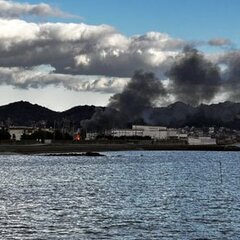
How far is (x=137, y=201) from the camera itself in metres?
61.2

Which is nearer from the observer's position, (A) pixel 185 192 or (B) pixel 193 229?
(B) pixel 193 229

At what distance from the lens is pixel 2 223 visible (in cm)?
4488

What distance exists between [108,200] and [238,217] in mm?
16835

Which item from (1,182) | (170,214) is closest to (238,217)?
(170,214)

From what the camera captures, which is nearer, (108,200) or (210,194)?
(108,200)

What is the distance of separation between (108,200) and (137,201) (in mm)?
3080

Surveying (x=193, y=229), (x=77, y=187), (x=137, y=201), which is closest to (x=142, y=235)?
(x=193, y=229)

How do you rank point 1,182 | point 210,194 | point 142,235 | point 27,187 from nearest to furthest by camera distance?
1. point 142,235
2. point 210,194
3. point 27,187
4. point 1,182

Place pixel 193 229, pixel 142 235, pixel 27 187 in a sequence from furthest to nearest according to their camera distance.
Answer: pixel 27 187 < pixel 193 229 < pixel 142 235

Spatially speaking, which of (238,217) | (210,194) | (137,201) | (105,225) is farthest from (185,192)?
(105,225)

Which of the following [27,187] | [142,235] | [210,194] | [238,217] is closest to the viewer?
[142,235]

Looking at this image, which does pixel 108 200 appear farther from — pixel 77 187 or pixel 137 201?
pixel 77 187

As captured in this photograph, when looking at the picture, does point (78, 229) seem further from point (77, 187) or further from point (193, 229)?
point (77, 187)

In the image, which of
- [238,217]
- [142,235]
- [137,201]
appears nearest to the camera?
[142,235]
